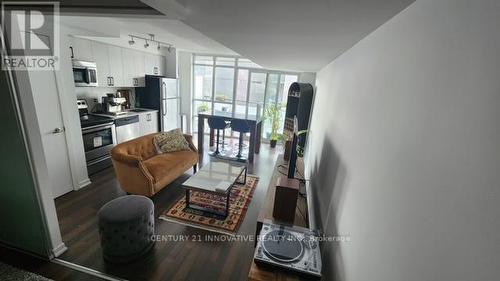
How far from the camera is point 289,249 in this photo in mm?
1480

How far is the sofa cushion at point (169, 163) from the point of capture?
125 inches

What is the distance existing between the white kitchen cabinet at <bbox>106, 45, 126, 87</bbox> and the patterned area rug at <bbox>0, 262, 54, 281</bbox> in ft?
12.6

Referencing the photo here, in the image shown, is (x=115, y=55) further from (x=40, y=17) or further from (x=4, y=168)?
(x=4, y=168)

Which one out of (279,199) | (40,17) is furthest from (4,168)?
(279,199)

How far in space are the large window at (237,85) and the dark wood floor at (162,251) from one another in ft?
13.0

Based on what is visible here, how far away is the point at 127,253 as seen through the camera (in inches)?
82.6

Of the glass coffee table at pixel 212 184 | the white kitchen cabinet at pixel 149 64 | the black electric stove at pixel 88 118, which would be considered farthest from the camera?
the white kitchen cabinet at pixel 149 64

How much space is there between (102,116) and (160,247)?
3226 millimetres

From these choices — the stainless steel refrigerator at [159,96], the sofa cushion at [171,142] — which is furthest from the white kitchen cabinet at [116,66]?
the sofa cushion at [171,142]

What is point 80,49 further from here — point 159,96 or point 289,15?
point 289,15

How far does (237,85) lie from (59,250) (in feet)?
18.0

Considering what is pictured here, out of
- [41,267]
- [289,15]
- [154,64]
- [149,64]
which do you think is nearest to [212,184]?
[41,267]

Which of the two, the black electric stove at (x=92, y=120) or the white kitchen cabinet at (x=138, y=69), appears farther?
the white kitchen cabinet at (x=138, y=69)

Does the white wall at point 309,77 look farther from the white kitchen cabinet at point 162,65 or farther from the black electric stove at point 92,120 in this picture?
the black electric stove at point 92,120
